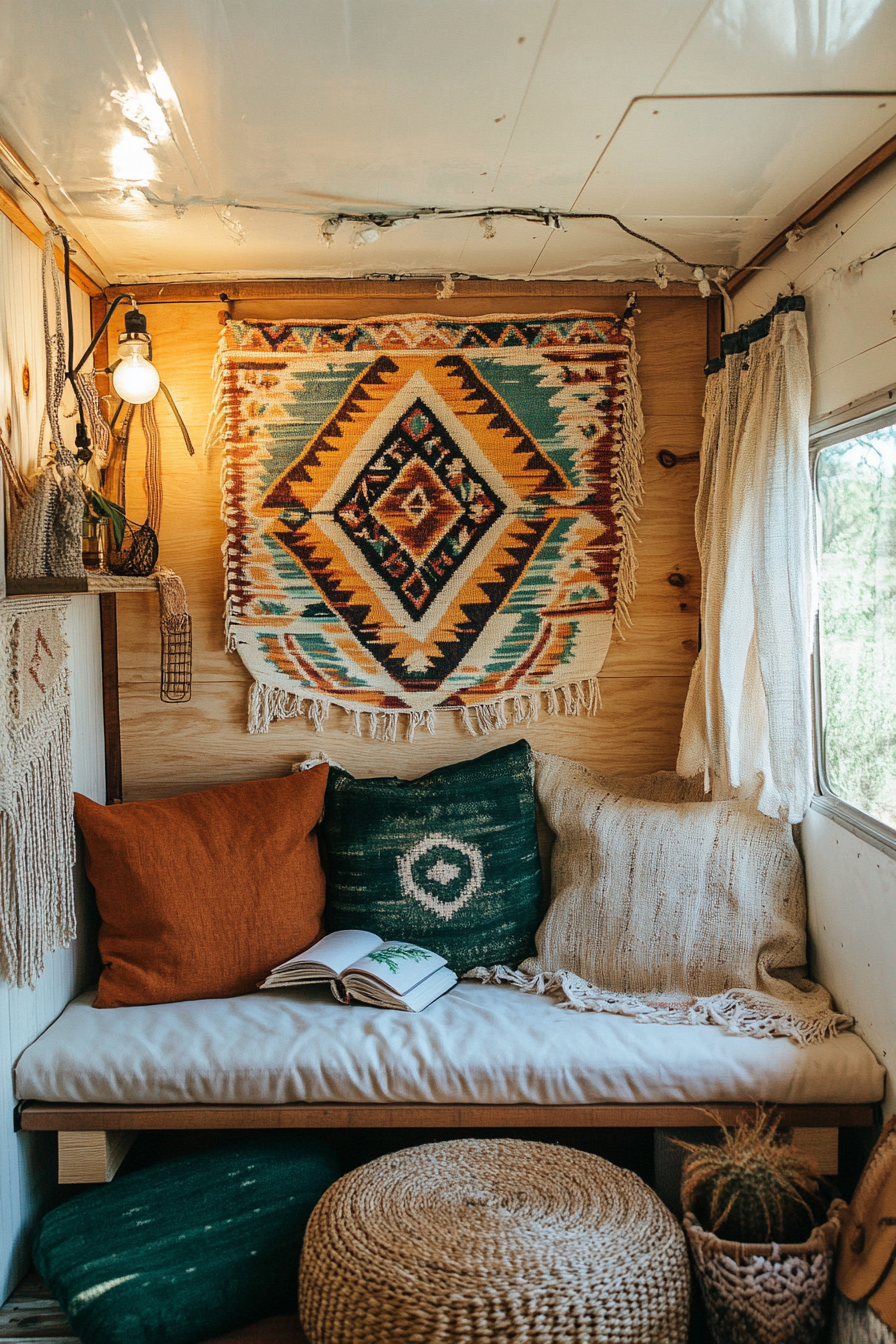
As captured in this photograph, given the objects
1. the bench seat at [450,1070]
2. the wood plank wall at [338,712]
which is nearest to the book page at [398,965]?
the bench seat at [450,1070]

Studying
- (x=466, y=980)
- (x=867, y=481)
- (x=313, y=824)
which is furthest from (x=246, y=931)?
(x=867, y=481)

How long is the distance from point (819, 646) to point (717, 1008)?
0.86 metres

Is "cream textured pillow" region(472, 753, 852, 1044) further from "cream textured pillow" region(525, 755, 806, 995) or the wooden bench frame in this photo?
the wooden bench frame

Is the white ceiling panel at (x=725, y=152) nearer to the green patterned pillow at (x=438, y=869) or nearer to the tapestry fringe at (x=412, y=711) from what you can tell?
the tapestry fringe at (x=412, y=711)

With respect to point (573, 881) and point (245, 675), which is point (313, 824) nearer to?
point (245, 675)

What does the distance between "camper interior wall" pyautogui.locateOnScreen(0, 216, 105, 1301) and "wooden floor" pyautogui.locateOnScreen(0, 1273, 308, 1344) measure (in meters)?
0.05

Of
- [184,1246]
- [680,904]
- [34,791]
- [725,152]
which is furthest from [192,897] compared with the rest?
[725,152]

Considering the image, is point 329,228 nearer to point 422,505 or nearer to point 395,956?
point 422,505

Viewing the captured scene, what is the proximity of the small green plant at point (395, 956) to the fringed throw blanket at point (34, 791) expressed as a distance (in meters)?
0.70

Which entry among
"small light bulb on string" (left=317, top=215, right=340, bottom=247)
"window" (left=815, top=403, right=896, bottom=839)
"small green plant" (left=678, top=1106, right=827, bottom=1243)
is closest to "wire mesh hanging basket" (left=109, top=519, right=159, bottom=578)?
"small light bulb on string" (left=317, top=215, right=340, bottom=247)

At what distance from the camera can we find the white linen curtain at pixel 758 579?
7.11 ft

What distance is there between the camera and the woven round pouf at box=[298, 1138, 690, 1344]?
1555 millimetres

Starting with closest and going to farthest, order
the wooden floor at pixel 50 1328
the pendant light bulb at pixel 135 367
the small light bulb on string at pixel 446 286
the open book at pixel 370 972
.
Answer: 1. the wooden floor at pixel 50 1328
2. the open book at pixel 370 972
3. the pendant light bulb at pixel 135 367
4. the small light bulb on string at pixel 446 286

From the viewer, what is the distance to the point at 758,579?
89.1 inches
